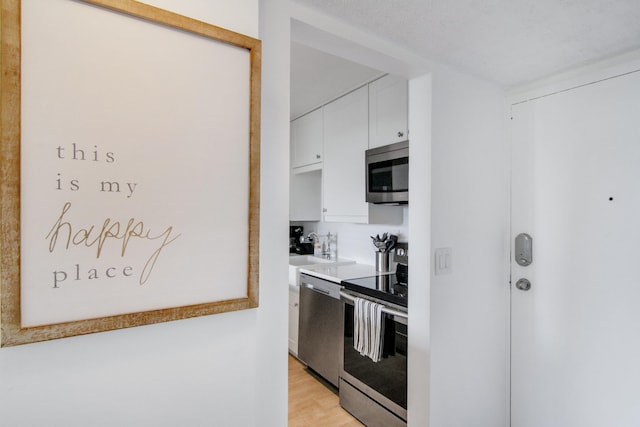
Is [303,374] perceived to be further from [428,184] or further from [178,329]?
[178,329]

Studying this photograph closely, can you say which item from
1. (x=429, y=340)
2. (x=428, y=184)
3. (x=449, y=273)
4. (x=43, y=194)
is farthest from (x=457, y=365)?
(x=43, y=194)

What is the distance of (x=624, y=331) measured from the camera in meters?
1.48

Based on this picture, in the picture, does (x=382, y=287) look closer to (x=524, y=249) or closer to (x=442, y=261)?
(x=442, y=261)

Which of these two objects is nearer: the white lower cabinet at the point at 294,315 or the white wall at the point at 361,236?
the white wall at the point at 361,236

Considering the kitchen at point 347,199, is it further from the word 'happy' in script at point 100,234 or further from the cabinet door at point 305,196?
the word 'happy' in script at point 100,234

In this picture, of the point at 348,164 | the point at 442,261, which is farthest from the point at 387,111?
the point at 442,261

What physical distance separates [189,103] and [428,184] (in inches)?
44.2

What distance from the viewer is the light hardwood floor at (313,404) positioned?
2.12 m

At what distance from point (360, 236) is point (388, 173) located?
0.97 metres

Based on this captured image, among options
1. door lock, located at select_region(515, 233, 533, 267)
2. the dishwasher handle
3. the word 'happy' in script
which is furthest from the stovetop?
the word 'happy' in script

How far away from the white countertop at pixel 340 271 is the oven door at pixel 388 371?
0.26 meters

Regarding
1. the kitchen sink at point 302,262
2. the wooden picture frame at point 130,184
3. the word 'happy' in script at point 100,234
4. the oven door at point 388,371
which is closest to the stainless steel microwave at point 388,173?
the oven door at point 388,371

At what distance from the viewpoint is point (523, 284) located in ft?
6.01

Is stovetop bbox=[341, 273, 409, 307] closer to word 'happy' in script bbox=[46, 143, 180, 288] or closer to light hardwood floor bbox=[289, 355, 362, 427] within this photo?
light hardwood floor bbox=[289, 355, 362, 427]
